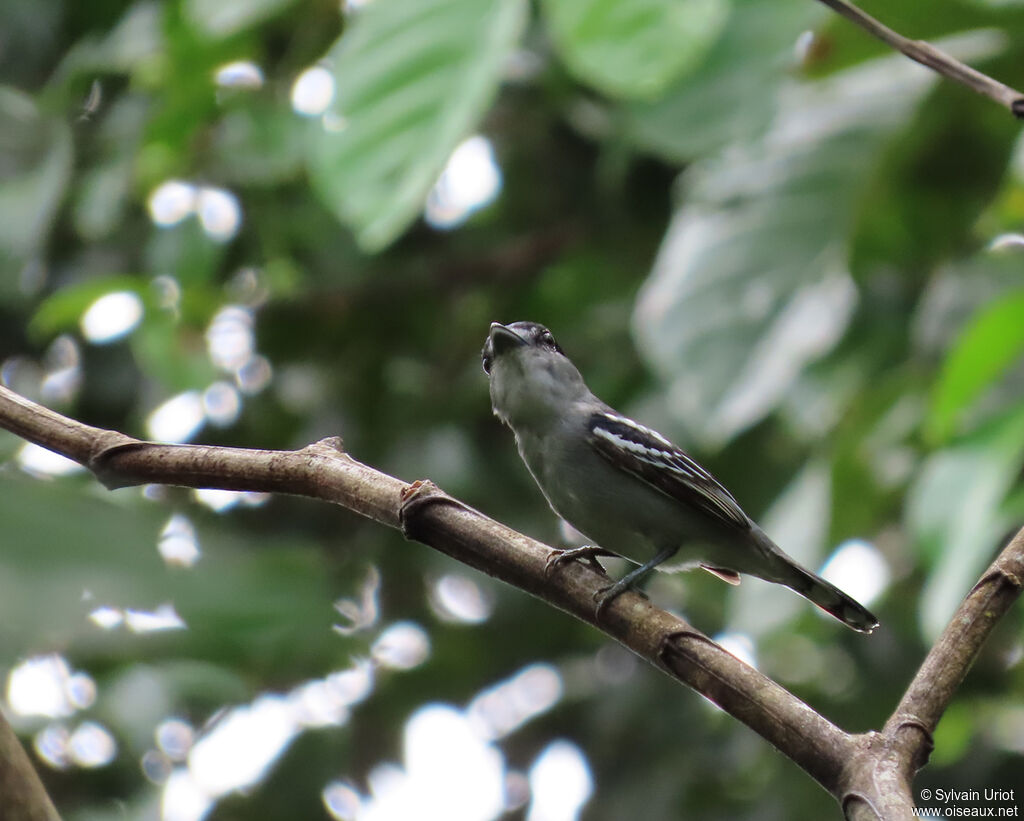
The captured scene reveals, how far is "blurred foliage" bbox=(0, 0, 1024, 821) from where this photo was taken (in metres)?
3.47

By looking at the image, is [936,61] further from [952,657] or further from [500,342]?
[500,342]

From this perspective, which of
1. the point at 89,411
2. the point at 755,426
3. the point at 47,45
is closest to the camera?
the point at 47,45

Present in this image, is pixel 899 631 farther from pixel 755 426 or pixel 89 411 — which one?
pixel 89 411

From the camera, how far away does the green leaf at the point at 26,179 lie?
12.1 feet

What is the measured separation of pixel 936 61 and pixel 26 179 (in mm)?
3171

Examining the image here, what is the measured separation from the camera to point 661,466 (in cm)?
356

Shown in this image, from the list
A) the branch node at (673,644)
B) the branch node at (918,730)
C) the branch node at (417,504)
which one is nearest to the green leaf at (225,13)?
the branch node at (417,504)

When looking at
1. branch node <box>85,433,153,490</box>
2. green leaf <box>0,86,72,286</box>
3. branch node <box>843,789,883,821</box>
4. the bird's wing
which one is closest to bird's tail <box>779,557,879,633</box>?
the bird's wing

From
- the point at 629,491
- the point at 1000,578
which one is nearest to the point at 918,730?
the point at 1000,578

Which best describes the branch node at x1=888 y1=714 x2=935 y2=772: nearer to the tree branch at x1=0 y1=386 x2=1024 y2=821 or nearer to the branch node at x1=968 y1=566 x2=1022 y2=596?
the tree branch at x1=0 y1=386 x2=1024 y2=821

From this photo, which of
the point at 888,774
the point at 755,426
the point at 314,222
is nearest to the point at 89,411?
the point at 314,222

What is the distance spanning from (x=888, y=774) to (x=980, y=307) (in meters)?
3.88

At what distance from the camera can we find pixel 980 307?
5.10 m

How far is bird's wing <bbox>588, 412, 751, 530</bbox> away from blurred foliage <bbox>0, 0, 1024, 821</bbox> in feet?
2.19
